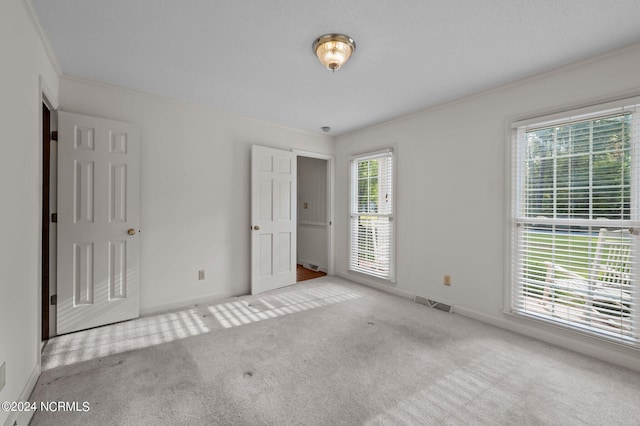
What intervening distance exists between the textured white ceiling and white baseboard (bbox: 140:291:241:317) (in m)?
2.42

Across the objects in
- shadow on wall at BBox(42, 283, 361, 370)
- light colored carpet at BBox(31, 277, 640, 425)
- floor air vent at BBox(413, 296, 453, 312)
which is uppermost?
floor air vent at BBox(413, 296, 453, 312)

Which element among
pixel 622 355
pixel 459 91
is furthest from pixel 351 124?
pixel 622 355

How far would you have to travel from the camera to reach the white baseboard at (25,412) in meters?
1.50

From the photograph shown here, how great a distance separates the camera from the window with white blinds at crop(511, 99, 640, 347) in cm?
227

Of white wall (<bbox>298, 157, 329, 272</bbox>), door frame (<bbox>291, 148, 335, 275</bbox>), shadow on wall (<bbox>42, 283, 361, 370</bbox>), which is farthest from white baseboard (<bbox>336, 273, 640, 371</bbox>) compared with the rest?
white wall (<bbox>298, 157, 329, 272</bbox>)

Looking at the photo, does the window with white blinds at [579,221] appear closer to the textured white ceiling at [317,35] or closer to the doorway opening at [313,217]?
the textured white ceiling at [317,35]

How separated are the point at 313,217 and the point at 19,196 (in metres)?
4.38

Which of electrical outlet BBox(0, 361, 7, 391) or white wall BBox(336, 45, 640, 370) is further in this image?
white wall BBox(336, 45, 640, 370)

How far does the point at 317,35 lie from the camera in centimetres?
212

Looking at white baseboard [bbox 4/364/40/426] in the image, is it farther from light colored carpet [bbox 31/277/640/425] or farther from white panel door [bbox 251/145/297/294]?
white panel door [bbox 251/145/297/294]

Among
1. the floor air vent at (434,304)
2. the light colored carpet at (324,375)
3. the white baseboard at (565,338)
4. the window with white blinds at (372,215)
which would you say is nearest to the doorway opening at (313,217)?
the window with white blinds at (372,215)

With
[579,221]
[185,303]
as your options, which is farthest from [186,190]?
[579,221]

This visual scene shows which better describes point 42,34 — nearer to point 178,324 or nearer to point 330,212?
point 178,324

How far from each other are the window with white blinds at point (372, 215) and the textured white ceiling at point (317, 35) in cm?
127
